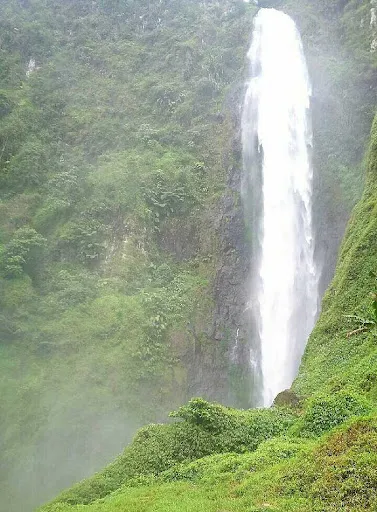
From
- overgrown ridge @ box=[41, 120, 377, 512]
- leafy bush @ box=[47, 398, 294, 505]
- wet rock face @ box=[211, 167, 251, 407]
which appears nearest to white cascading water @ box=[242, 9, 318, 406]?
wet rock face @ box=[211, 167, 251, 407]

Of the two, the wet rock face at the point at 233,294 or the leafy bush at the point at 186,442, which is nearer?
the leafy bush at the point at 186,442

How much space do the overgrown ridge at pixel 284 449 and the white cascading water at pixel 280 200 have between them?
25.1ft

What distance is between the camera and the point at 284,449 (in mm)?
8422

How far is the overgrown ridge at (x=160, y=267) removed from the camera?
930 centimetres

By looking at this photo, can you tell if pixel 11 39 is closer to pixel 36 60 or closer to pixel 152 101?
pixel 36 60

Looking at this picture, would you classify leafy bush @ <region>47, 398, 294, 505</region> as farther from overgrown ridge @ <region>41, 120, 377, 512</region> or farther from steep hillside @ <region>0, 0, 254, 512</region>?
steep hillside @ <region>0, 0, 254, 512</region>

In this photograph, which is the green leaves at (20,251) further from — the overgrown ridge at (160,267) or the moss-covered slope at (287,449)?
the moss-covered slope at (287,449)

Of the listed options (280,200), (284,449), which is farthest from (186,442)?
(280,200)

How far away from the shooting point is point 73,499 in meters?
9.82

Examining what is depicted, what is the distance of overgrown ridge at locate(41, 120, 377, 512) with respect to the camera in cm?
653

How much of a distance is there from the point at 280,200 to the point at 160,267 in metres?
7.44

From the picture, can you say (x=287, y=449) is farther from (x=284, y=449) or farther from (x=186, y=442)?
(x=186, y=442)

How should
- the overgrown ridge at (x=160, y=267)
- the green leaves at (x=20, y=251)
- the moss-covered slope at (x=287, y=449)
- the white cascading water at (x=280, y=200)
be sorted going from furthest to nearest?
the green leaves at (x=20, y=251)
the white cascading water at (x=280, y=200)
the overgrown ridge at (x=160, y=267)
the moss-covered slope at (x=287, y=449)

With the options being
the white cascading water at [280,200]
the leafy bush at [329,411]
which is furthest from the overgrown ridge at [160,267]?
the white cascading water at [280,200]
